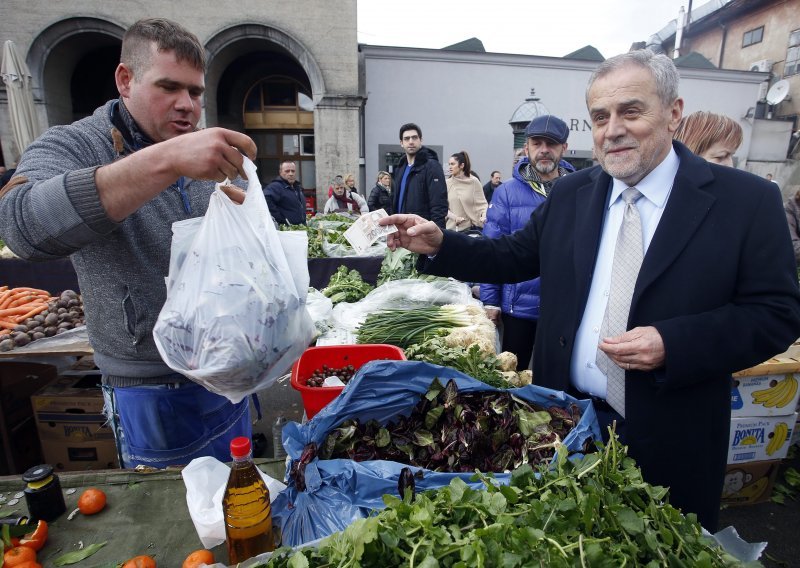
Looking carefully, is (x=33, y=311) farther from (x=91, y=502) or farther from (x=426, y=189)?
(x=426, y=189)

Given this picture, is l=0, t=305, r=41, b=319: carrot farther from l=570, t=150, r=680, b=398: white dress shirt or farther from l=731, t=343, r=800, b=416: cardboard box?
l=731, t=343, r=800, b=416: cardboard box

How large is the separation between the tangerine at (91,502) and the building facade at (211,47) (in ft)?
37.9

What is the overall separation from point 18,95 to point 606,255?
10201 millimetres

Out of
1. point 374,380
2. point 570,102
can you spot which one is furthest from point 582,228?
point 570,102

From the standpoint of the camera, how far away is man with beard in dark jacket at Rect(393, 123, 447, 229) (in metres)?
6.07

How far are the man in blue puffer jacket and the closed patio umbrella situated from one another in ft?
27.6

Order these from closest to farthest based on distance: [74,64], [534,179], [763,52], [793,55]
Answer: [534,179]
[74,64]
[793,55]
[763,52]

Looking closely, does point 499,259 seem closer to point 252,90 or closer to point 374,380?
point 374,380

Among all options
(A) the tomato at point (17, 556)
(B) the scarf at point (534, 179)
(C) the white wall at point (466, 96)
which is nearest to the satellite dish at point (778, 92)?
(C) the white wall at point (466, 96)

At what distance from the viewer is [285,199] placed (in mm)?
7199

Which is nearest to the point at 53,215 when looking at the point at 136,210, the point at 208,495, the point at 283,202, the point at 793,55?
the point at 136,210

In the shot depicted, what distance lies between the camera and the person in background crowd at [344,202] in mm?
10047

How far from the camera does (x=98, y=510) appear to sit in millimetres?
1396

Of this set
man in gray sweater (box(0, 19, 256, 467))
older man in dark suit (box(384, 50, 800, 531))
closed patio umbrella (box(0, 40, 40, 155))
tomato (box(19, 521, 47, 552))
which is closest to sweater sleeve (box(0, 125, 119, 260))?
man in gray sweater (box(0, 19, 256, 467))
